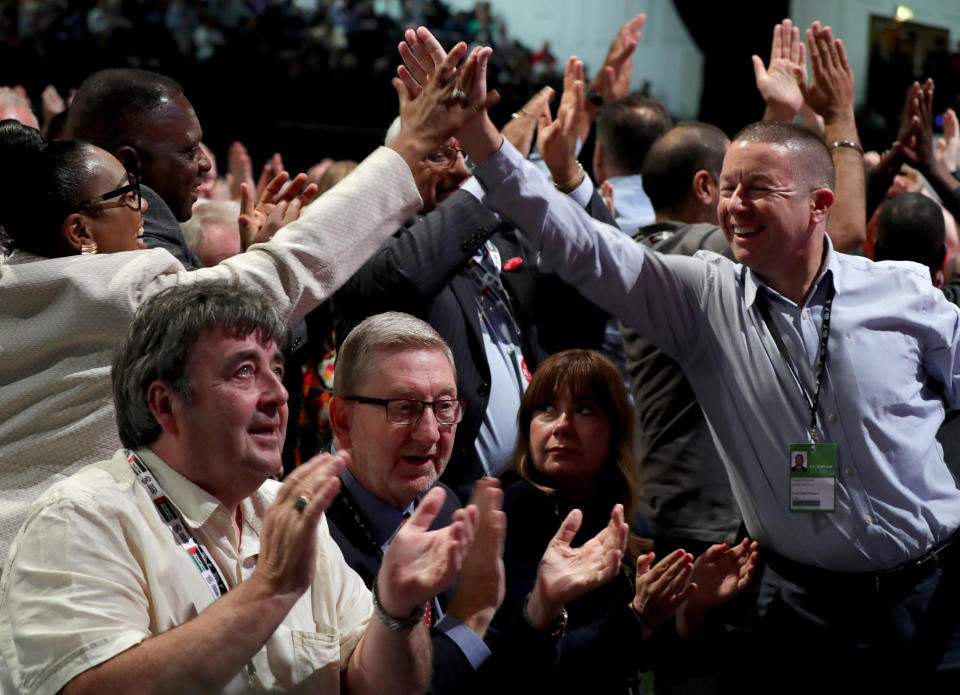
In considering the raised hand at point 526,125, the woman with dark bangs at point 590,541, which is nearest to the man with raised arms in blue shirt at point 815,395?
the woman with dark bangs at point 590,541

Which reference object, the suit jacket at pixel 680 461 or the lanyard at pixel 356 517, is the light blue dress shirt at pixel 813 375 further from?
the lanyard at pixel 356 517

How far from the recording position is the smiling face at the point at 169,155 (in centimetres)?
238

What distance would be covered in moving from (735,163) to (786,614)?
0.93 m

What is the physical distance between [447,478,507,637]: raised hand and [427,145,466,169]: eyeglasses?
1.32 meters

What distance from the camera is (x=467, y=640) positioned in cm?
175

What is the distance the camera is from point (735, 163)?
2.41 metres

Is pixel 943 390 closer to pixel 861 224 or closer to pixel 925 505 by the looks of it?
pixel 925 505

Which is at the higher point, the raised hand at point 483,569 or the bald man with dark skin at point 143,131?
the bald man with dark skin at point 143,131

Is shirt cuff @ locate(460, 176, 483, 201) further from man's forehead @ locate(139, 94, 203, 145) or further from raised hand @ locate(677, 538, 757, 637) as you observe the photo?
raised hand @ locate(677, 538, 757, 637)

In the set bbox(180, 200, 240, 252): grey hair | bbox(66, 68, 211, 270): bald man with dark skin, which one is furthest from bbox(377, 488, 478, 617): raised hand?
bbox(180, 200, 240, 252): grey hair

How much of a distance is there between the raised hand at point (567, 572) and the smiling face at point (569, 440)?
0.45m

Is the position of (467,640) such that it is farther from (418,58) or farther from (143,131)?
(143,131)

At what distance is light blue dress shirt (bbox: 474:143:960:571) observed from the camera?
7.35 ft

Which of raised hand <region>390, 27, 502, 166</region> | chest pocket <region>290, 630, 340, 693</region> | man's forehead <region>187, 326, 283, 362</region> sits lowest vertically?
chest pocket <region>290, 630, 340, 693</region>
